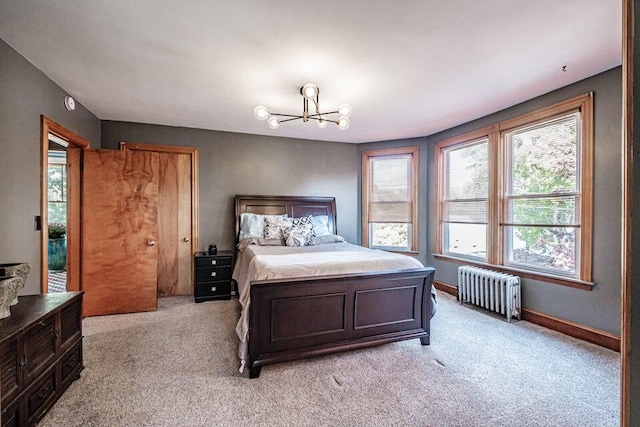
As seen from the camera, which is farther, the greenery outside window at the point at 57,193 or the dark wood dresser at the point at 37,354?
the greenery outside window at the point at 57,193

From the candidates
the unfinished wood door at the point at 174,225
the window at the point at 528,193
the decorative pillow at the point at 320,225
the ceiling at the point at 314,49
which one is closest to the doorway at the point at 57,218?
the unfinished wood door at the point at 174,225

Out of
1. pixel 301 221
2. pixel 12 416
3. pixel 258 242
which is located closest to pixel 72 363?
pixel 12 416

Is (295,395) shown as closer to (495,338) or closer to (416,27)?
(495,338)

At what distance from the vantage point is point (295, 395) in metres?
2.01

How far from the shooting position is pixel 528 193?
345 centimetres

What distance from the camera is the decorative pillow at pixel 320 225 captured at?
15.2ft

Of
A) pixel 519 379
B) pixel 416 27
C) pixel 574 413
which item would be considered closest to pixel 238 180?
pixel 416 27

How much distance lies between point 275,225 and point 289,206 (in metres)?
0.66

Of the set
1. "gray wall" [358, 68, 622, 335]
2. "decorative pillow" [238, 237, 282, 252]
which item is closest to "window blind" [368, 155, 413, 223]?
"decorative pillow" [238, 237, 282, 252]

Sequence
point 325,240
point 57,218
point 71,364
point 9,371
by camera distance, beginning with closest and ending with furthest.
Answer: point 9,371, point 71,364, point 325,240, point 57,218

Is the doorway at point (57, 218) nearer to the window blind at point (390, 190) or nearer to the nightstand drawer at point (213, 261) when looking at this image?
the nightstand drawer at point (213, 261)

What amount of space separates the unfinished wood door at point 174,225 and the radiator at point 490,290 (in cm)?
Answer: 406

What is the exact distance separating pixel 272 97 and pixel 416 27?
1.78 meters

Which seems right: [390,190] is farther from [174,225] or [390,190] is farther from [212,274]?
[174,225]
